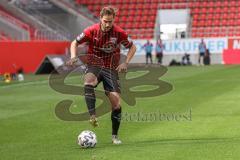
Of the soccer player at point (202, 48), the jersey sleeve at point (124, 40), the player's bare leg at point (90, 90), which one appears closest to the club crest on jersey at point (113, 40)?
the jersey sleeve at point (124, 40)

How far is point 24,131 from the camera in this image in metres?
12.1

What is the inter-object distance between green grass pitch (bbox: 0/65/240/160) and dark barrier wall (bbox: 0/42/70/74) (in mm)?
15074

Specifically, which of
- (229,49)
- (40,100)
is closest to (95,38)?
(40,100)

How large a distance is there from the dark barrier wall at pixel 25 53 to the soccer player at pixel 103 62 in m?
24.8

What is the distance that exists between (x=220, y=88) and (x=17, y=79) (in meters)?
11.9

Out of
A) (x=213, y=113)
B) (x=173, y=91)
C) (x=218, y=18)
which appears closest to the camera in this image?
(x=213, y=113)

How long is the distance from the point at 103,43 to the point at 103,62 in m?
0.31

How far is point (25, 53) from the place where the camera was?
37156mm

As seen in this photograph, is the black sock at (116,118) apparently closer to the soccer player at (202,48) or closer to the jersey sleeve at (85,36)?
the jersey sleeve at (85,36)

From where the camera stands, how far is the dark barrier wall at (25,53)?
3528cm

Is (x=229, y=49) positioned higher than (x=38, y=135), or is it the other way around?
(x=38, y=135)

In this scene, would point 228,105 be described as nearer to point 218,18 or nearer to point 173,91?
point 173,91

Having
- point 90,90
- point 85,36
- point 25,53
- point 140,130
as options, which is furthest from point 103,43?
point 25,53

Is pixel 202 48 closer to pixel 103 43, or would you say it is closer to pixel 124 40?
pixel 124 40
